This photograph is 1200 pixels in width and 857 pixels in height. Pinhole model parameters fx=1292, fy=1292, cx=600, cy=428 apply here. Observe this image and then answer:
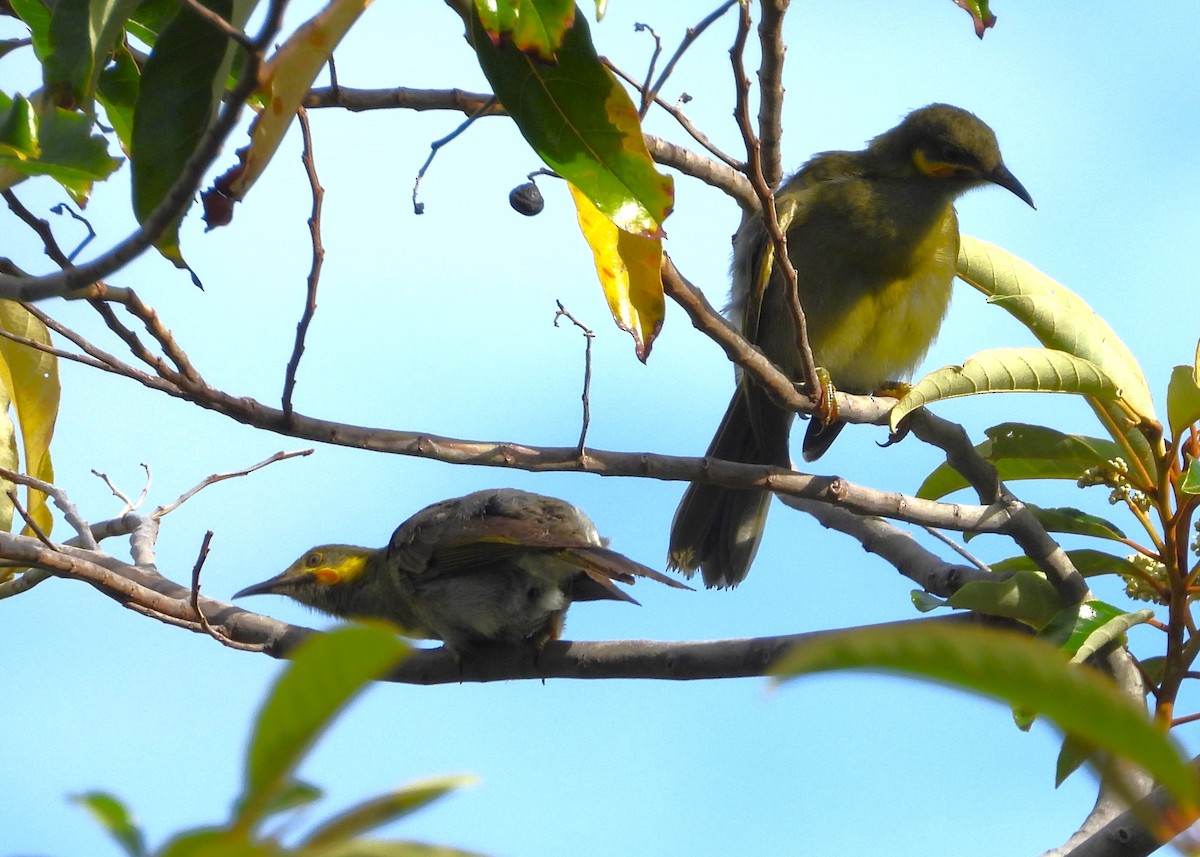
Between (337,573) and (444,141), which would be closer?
(444,141)

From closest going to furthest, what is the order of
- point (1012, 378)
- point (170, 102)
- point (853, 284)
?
point (170, 102) → point (1012, 378) → point (853, 284)

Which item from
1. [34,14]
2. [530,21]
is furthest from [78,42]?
[530,21]

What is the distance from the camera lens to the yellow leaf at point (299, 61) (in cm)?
190

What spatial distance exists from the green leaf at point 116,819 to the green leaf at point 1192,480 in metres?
2.84

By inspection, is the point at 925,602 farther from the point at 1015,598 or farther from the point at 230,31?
the point at 230,31

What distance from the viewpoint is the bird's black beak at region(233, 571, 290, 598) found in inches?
222

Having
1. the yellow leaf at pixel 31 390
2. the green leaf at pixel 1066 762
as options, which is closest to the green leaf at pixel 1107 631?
the green leaf at pixel 1066 762

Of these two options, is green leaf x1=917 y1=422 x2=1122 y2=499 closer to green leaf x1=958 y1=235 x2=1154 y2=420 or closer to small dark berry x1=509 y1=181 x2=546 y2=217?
green leaf x1=958 y1=235 x2=1154 y2=420

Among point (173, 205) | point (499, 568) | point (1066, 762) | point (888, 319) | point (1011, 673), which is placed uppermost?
point (888, 319)

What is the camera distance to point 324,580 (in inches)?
219

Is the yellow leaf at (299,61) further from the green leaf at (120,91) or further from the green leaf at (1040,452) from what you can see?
the green leaf at (1040,452)

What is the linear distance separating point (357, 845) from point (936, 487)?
3479 mm

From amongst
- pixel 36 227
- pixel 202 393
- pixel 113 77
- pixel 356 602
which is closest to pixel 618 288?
pixel 202 393

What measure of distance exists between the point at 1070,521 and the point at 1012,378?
2.15 feet
